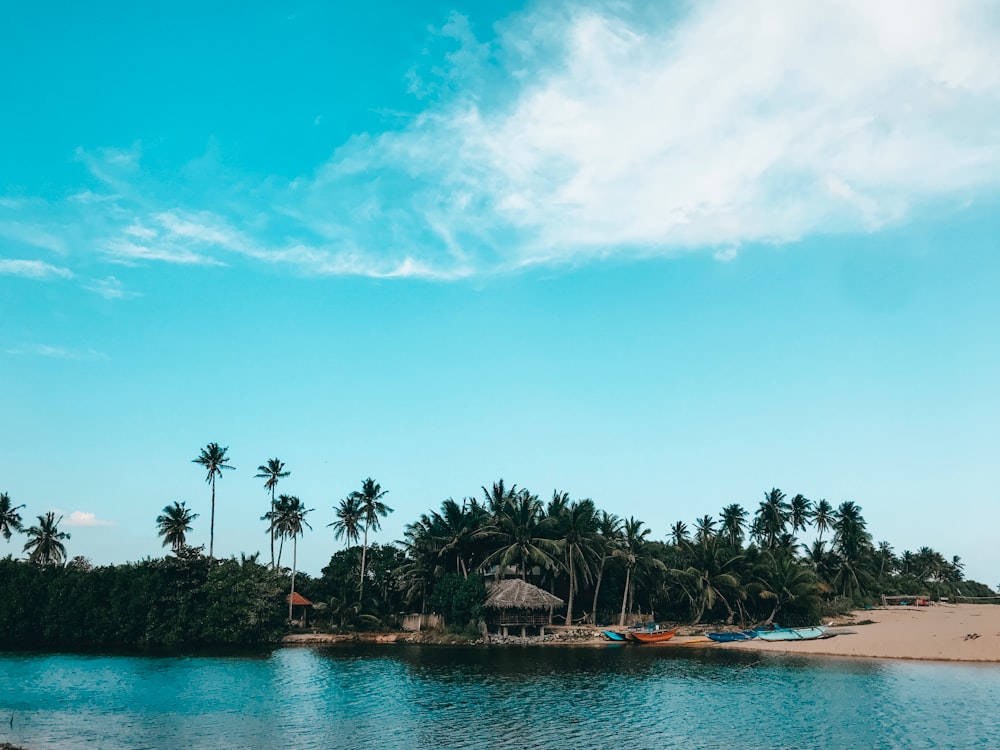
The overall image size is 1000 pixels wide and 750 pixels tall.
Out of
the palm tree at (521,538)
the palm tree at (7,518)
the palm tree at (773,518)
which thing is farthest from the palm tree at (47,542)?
the palm tree at (773,518)

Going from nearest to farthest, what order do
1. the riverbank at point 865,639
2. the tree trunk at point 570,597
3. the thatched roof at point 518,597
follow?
the riverbank at point 865,639
the thatched roof at point 518,597
the tree trunk at point 570,597

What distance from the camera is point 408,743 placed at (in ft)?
99.2

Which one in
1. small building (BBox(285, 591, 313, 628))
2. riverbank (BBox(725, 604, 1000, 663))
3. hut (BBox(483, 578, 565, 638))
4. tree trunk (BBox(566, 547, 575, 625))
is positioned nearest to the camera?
riverbank (BBox(725, 604, 1000, 663))

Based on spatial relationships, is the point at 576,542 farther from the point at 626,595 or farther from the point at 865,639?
the point at 865,639

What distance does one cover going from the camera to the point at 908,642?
2226 inches

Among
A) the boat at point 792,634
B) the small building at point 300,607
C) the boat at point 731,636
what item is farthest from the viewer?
the small building at point 300,607

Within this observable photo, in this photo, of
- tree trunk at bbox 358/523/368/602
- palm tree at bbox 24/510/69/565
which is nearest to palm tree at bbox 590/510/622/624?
tree trunk at bbox 358/523/368/602

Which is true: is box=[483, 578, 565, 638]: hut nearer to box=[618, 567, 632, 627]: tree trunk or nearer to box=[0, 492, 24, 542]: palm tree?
box=[618, 567, 632, 627]: tree trunk

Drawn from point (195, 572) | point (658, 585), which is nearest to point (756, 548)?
point (658, 585)

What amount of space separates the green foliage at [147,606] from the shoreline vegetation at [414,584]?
0.44 ft

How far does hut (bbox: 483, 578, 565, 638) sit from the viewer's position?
65.6 meters

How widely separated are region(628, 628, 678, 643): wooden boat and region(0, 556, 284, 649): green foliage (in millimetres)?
33314

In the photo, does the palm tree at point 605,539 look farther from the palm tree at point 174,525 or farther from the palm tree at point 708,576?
the palm tree at point 174,525

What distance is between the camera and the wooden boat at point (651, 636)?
62.6m
